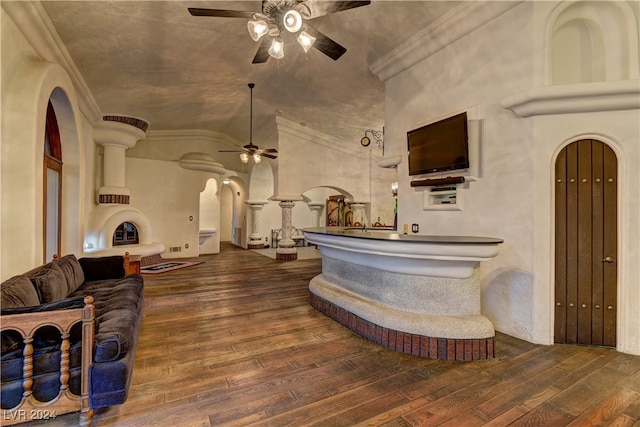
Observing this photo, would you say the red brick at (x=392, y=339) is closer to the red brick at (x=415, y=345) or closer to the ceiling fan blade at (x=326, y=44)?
the red brick at (x=415, y=345)

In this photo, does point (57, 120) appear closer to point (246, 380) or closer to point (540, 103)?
point (246, 380)

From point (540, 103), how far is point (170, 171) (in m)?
8.05

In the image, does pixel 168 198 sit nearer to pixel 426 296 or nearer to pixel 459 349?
pixel 426 296

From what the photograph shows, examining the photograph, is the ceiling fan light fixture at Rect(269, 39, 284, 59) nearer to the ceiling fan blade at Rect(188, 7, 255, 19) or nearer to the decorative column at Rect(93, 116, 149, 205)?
the ceiling fan blade at Rect(188, 7, 255, 19)

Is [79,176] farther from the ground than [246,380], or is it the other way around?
[79,176]

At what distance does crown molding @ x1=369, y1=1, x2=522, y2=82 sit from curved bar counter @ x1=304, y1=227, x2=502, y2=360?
248 centimetres

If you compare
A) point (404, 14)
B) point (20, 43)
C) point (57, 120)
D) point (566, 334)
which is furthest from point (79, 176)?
point (566, 334)

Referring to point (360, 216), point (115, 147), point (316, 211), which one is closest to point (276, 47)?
point (115, 147)

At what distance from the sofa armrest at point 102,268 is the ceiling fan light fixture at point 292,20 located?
11.1 feet

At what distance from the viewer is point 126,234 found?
7164 millimetres

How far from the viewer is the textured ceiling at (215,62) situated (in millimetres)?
3232

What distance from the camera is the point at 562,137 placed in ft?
9.27

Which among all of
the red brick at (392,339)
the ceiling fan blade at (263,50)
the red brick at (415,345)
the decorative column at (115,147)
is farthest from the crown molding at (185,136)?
the red brick at (415,345)

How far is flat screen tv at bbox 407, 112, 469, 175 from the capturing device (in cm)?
336
